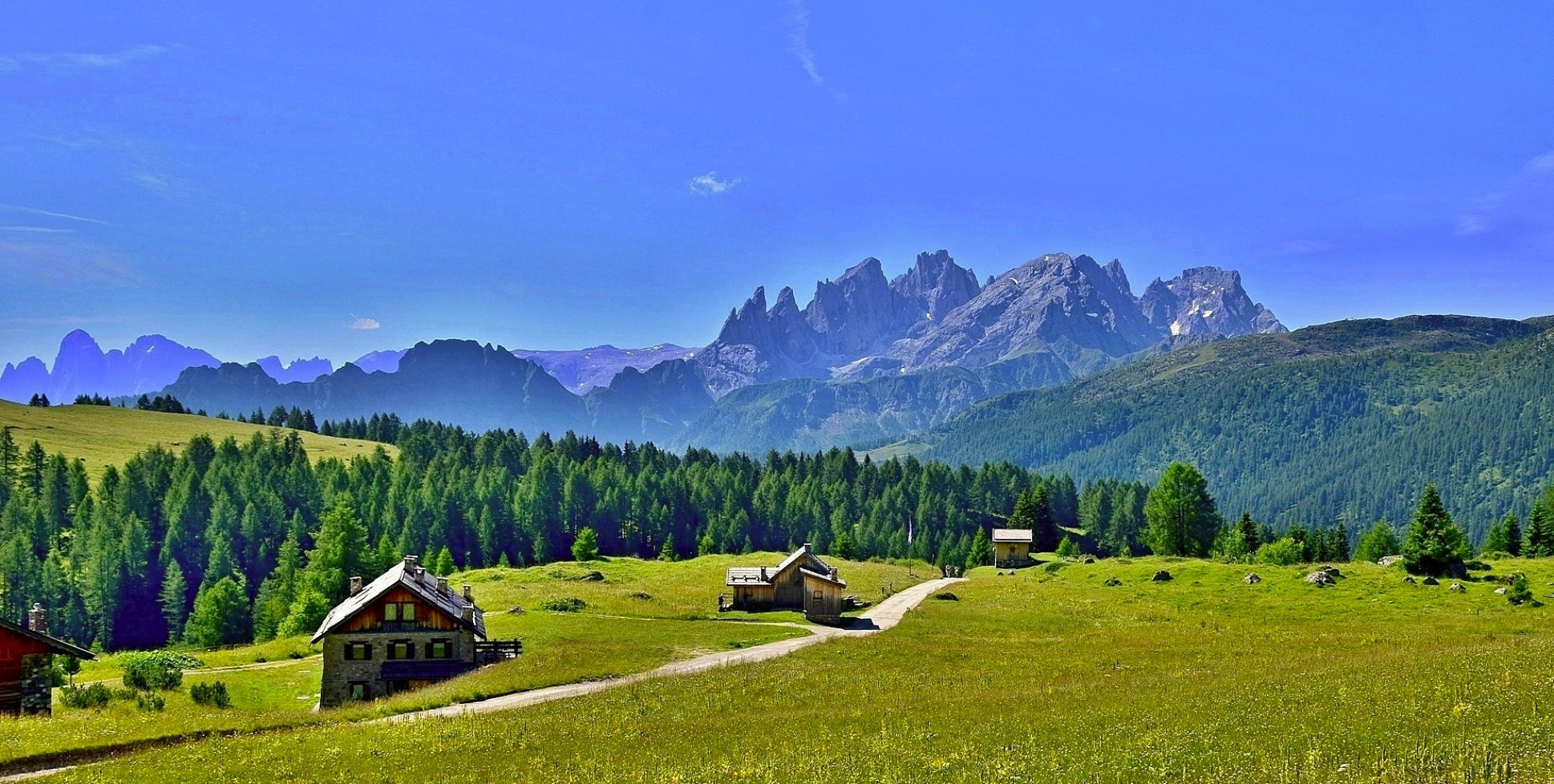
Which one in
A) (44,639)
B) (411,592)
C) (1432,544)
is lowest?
(1432,544)

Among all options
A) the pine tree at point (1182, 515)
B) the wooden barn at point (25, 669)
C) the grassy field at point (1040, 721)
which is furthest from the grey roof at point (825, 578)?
the pine tree at point (1182, 515)

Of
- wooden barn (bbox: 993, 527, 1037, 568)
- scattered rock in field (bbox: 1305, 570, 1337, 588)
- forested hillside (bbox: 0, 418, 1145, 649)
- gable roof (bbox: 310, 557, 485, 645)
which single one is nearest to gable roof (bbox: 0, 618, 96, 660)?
gable roof (bbox: 310, 557, 485, 645)

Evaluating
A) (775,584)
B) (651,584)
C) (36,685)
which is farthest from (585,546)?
(36,685)

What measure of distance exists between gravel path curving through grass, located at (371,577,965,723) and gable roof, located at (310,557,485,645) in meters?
10.6

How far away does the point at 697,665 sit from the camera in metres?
55.5

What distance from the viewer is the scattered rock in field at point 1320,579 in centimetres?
7769

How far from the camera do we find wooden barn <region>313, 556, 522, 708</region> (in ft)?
181

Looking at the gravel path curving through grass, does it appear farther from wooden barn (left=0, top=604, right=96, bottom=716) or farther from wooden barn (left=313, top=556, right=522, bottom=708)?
wooden barn (left=0, top=604, right=96, bottom=716)

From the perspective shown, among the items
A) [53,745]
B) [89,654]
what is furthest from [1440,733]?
[89,654]

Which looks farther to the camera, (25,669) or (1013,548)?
(1013,548)

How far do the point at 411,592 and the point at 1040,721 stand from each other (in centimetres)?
3934

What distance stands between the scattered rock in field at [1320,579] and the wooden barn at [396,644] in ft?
209

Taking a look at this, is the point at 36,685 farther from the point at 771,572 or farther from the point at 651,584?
the point at 651,584

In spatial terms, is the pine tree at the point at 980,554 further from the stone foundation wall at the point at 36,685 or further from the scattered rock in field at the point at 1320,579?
the stone foundation wall at the point at 36,685
